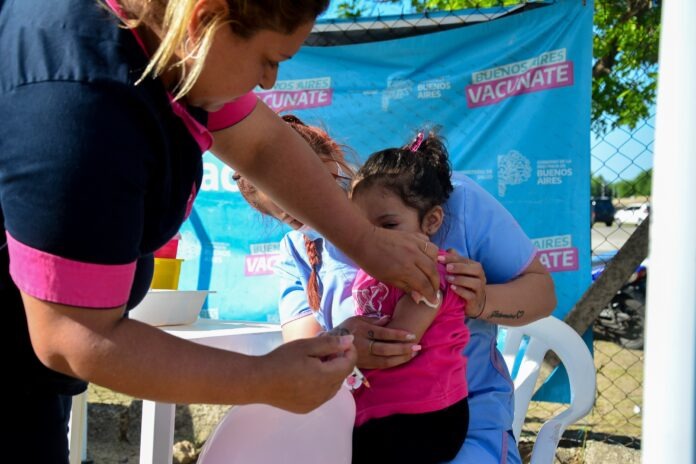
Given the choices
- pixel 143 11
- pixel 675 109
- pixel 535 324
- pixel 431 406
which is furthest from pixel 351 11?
pixel 675 109

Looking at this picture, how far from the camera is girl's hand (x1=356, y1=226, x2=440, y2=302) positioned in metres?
1.30

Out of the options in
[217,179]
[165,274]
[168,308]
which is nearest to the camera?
[168,308]

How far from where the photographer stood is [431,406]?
4.65 ft

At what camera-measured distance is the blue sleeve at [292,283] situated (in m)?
1.98

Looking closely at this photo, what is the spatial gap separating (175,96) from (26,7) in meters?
0.19

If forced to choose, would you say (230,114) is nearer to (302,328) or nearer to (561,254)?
(302,328)

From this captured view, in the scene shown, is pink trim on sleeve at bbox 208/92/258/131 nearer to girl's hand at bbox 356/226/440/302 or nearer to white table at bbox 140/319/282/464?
girl's hand at bbox 356/226/440/302

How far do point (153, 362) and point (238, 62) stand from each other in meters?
0.35

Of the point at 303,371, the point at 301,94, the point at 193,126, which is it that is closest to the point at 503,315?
the point at 303,371

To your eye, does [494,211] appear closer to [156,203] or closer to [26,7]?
[156,203]

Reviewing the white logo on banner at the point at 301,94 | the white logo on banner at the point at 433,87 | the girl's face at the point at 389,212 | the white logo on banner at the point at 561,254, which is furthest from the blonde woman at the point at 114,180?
the white logo on banner at the point at 301,94

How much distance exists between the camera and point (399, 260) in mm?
1313

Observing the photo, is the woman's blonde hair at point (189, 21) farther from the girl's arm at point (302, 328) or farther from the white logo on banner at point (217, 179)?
the white logo on banner at point (217, 179)

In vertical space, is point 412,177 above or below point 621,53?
below
